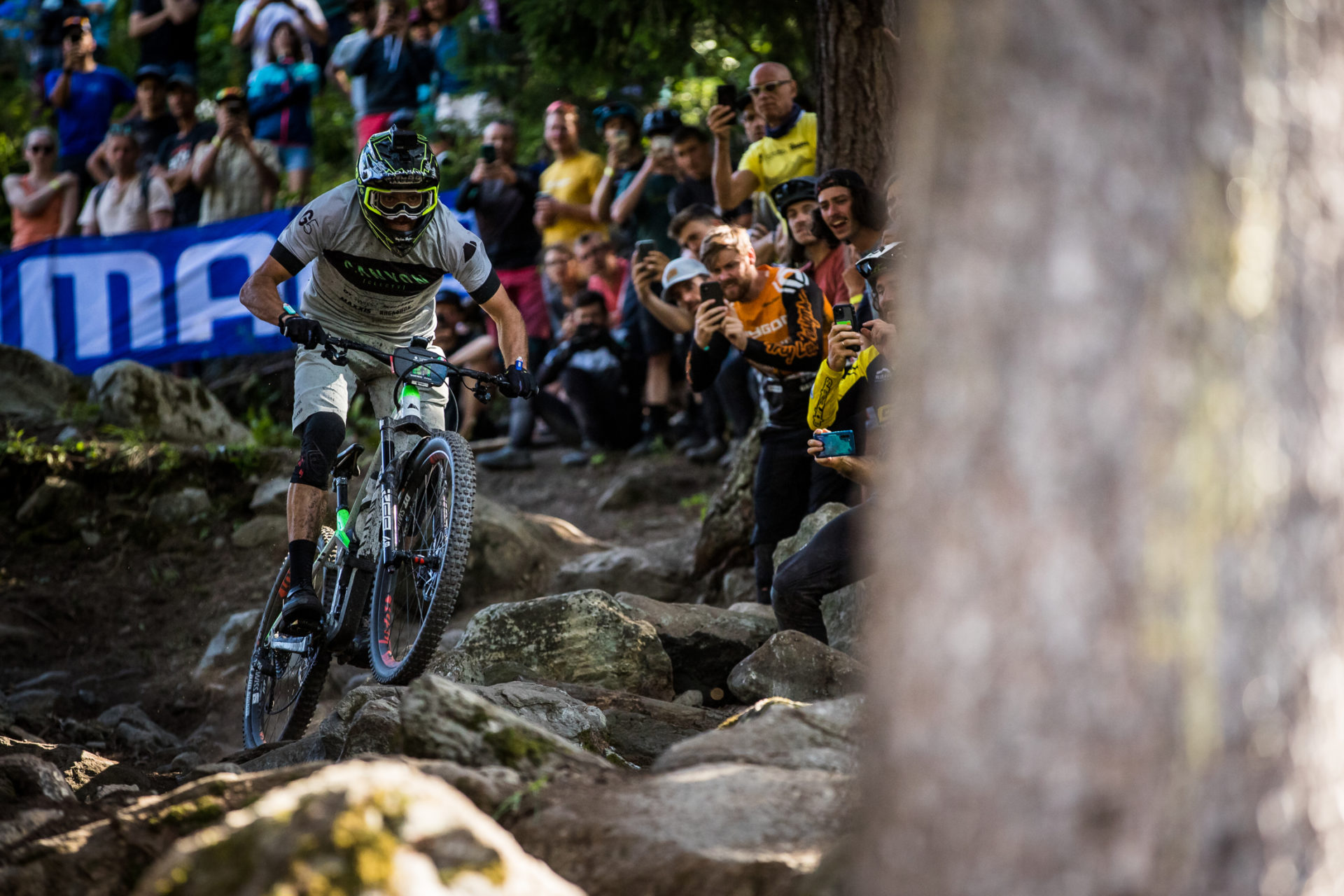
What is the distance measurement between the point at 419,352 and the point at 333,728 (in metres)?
1.75

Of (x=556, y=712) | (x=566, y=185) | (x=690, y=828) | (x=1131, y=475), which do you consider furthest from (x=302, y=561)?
(x=566, y=185)

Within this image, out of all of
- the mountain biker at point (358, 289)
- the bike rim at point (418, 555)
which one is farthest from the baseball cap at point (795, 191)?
the bike rim at point (418, 555)

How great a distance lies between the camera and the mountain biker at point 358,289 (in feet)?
17.2

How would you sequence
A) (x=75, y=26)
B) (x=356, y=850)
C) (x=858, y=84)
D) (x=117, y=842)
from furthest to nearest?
(x=75, y=26)
(x=858, y=84)
(x=117, y=842)
(x=356, y=850)

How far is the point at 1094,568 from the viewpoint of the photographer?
1730 mm

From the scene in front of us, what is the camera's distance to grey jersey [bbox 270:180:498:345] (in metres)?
5.39

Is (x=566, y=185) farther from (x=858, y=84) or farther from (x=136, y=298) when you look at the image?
(x=136, y=298)

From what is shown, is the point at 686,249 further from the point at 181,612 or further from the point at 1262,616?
the point at 1262,616

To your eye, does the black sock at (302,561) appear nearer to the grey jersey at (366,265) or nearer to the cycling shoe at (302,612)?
the cycling shoe at (302,612)

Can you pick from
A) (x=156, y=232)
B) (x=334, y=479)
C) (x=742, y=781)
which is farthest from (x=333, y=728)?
(x=156, y=232)

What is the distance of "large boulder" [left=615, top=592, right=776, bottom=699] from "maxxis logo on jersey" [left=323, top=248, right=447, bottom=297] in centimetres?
187

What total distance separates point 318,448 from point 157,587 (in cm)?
466

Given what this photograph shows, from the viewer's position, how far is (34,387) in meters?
10.8

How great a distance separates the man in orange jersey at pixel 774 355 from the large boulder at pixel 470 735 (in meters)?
3.58
